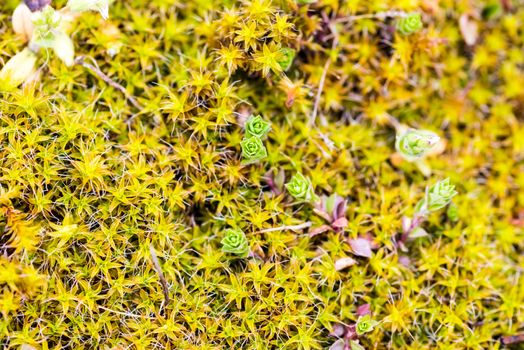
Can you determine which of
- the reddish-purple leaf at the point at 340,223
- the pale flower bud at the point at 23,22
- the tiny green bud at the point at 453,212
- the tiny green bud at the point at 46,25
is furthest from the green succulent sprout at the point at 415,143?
the pale flower bud at the point at 23,22

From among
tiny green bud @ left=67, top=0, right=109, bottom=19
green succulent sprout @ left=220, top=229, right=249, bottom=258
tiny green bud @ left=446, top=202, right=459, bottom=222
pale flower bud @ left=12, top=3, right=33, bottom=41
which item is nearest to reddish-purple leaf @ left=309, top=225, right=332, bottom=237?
green succulent sprout @ left=220, top=229, right=249, bottom=258

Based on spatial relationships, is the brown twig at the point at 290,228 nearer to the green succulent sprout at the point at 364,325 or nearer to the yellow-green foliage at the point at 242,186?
the yellow-green foliage at the point at 242,186

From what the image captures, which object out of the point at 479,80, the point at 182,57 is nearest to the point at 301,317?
the point at 182,57

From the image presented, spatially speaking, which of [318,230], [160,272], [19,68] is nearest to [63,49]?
[19,68]

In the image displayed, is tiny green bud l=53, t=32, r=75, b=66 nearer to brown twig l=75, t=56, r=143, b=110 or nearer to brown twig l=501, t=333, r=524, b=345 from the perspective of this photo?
brown twig l=75, t=56, r=143, b=110

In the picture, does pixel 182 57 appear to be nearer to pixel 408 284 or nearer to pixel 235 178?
pixel 235 178

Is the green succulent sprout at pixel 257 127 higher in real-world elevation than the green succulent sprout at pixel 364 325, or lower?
higher

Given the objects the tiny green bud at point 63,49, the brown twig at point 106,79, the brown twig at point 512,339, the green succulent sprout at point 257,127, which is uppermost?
the tiny green bud at point 63,49
